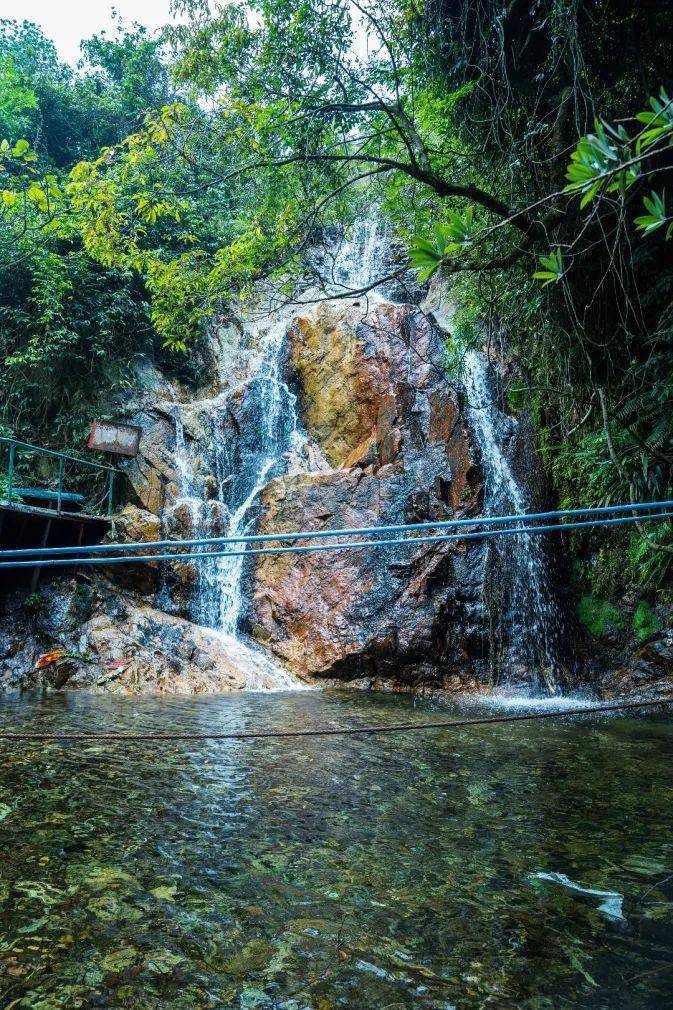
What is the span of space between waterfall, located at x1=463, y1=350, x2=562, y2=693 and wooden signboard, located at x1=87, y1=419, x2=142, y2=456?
17.6ft

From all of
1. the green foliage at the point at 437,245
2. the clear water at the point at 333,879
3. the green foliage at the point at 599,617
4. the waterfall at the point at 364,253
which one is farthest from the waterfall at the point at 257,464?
the green foliage at the point at 437,245

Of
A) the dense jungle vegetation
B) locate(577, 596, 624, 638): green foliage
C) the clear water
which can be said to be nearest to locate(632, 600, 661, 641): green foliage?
locate(577, 596, 624, 638): green foliage

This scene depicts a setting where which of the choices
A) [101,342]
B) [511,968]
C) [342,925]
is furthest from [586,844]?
[101,342]

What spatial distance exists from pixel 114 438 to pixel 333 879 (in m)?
8.80

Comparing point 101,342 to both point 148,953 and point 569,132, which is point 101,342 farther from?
point 148,953

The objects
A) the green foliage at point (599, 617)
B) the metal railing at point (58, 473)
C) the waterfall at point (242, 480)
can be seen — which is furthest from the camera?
the waterfall at point (242, 480)

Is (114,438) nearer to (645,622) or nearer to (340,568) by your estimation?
(340,568)

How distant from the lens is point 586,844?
2582 millimetres

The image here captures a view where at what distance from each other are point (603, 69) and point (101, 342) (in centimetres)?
943

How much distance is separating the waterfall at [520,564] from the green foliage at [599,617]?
0.35 m

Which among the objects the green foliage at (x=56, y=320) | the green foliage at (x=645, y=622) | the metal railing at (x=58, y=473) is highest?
the green foliage at (x=56, y=320)

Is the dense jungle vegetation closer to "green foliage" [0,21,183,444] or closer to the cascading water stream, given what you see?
the cascading water stream

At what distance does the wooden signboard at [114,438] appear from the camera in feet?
32.1

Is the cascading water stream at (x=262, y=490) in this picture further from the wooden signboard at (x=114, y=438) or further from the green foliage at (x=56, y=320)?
the green foliage at (x=56, y=320)
